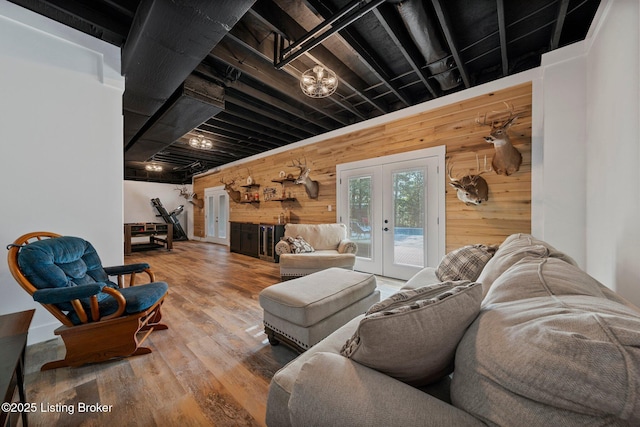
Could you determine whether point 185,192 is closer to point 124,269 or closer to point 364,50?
point 124,269

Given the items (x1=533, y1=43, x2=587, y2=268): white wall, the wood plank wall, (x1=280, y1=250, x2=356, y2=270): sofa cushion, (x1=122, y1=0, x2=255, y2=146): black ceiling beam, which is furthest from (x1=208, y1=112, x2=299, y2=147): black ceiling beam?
(x1=533, y1=43, x2=587, y2=268): white wall

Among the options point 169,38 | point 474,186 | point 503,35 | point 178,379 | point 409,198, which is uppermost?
point 503,35

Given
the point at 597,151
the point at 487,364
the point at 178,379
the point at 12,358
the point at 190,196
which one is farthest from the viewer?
the point at 190,196

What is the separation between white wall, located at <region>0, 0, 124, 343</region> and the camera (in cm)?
204

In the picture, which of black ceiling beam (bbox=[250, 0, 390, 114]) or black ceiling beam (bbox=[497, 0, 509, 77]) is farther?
black ceiling beam (bbox=[250, 0, 390, 114])

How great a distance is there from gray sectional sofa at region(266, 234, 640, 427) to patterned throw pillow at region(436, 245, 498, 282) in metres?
1.02

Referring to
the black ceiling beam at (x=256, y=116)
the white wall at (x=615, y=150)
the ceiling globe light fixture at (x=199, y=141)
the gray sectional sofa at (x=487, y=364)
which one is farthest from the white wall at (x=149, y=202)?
the white wall at (x=615, y=150)

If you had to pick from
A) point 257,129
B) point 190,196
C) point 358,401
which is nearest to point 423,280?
point 358,401

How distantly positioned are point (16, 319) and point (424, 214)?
4.32 m

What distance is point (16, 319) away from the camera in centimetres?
146

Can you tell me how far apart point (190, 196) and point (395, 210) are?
912 centimetres

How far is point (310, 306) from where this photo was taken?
1819 millimetres

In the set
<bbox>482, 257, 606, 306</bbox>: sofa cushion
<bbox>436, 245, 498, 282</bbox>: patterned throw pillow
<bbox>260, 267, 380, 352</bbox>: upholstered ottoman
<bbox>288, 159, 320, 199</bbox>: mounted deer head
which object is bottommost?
<bbox>260, 267, 380, 352</bbox>: upholstered ottoman

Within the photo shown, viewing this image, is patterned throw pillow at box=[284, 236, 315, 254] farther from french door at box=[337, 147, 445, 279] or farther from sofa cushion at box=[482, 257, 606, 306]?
sofa cushion at box=[482, 257, 606, 306]
